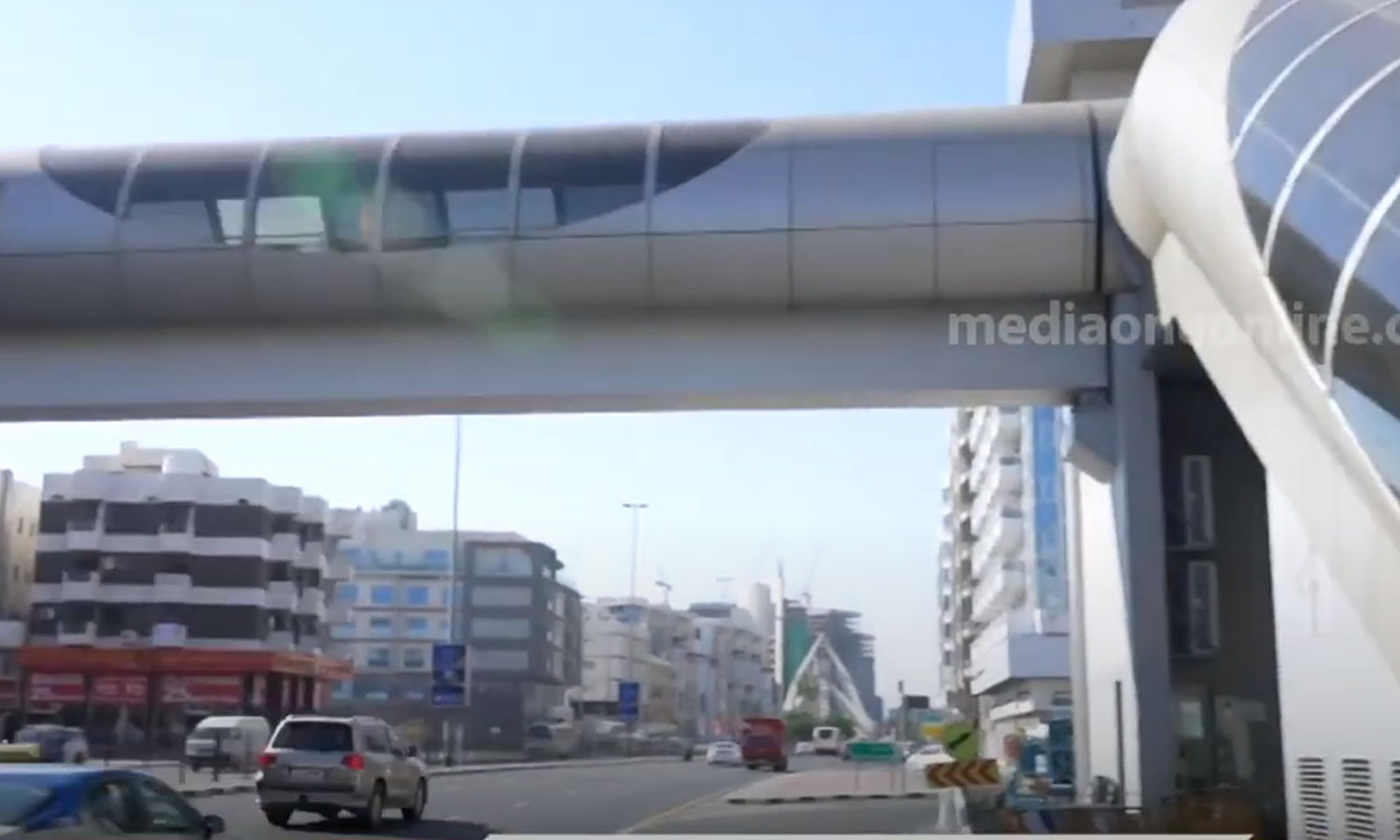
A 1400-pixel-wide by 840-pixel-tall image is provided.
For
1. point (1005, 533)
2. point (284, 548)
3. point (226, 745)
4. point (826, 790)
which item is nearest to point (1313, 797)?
point (826, 790)

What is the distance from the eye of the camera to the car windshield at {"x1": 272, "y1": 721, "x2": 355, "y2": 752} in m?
22.8

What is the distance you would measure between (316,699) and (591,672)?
67.9m

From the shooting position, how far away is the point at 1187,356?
1608cm

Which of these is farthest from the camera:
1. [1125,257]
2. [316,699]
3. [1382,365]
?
[316,699]

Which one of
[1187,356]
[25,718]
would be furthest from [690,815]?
[25,718]

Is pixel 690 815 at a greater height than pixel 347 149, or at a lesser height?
lesser

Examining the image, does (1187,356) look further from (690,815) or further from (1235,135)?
(690,815)

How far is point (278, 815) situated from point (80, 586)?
2142 inches

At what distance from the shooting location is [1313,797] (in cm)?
1098

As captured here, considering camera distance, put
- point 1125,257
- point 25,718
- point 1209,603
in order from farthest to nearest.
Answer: point 25,718
point 1209,603
point 1125,257

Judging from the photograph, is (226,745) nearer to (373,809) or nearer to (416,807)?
(416,807)

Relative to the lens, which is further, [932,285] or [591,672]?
[591,672]

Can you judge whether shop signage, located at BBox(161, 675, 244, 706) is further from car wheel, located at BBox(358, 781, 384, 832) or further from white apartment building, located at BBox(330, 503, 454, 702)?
car wheel, located at BBox(358, 781, 384, 832)

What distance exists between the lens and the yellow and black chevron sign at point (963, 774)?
18828mm
